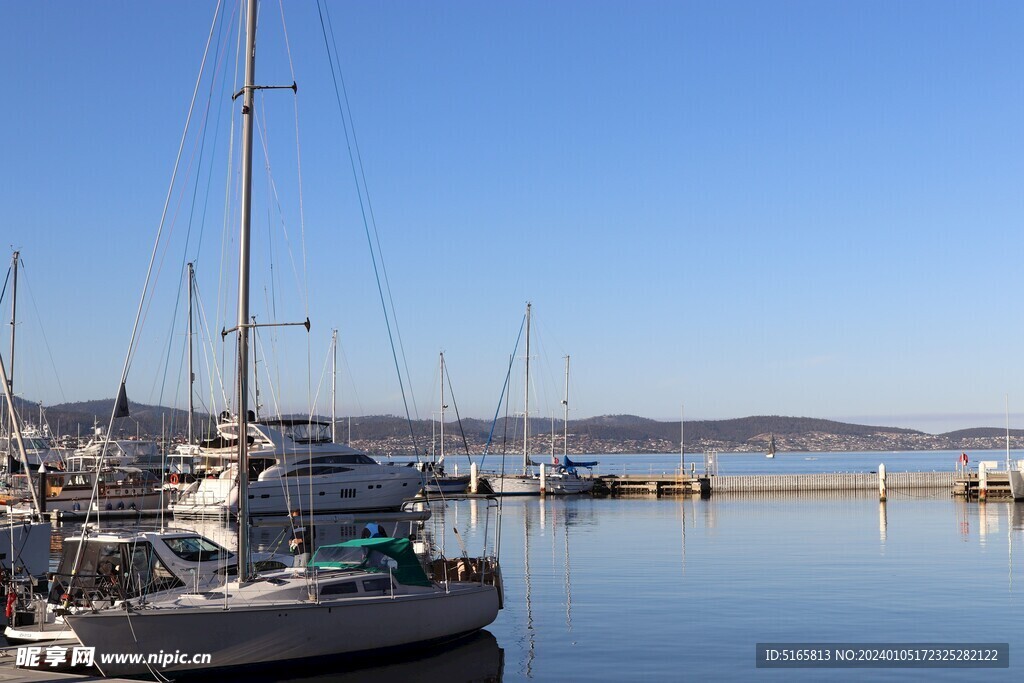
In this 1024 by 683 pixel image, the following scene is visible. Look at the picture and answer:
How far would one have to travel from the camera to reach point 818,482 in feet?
272

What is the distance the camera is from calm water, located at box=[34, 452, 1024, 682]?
22.8 meters

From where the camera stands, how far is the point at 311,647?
68.2ft

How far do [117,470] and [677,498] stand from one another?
122ft

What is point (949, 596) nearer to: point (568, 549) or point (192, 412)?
point (568, 549)

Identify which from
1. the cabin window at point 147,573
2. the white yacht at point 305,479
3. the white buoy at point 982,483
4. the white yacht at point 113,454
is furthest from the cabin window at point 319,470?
the white buoy at point 982,483

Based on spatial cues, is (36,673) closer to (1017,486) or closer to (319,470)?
(319,470)

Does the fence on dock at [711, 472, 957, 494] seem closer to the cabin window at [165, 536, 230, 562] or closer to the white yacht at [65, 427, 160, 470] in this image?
the white yacht at [65, 427, 160, 470]

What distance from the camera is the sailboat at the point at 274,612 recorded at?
19531 millimetres

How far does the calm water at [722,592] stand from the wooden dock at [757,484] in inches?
733

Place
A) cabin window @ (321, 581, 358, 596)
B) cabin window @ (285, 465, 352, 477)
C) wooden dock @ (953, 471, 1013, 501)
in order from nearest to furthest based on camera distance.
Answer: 1. cabin window @ (321, 581, 358, 596)
2. cabin window @ (285, 465, 352, 477)
3. wooden dock @ (953, 471, 1013, 501)

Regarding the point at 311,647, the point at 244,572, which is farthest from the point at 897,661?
the point at 244,572

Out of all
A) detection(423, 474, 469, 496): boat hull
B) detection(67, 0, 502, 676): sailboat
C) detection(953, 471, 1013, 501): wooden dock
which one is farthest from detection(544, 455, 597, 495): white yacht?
detection(67, 0, 502, 676): sailboat

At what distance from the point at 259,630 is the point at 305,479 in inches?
1461

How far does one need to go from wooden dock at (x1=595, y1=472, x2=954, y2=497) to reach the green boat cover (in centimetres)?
5838
